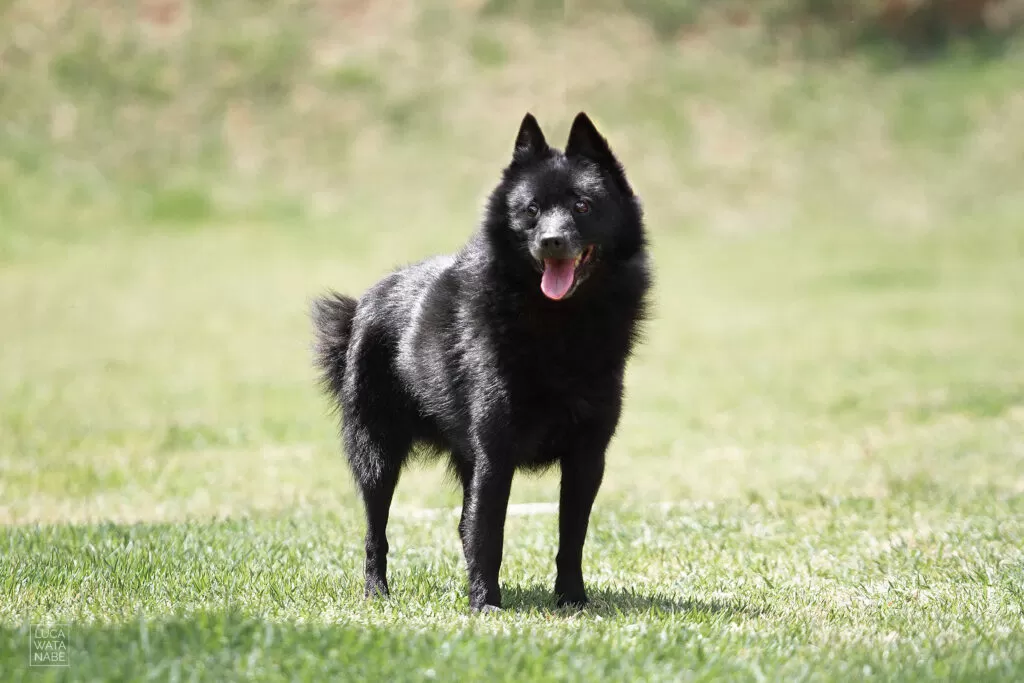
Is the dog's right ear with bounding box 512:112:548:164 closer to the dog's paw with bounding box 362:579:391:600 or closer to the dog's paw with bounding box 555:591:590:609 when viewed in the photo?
the dog's paw with bounding box 555:591:590:609

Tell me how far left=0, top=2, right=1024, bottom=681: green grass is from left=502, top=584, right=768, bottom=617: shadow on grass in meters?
0.03

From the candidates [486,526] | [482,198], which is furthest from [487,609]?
[482,198]

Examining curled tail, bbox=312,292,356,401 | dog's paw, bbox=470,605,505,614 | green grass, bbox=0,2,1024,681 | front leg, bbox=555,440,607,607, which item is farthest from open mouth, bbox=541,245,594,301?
curled tail, bbox=312,292,356,401

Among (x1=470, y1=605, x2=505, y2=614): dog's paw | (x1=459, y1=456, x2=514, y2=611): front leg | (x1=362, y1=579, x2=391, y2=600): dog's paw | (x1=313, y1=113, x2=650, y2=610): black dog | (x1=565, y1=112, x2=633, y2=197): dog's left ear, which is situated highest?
(x1=565, y1=112, x2=633, y2=197): dog's left ear

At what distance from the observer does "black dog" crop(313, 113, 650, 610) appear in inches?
219

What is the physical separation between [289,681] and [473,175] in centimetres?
2771

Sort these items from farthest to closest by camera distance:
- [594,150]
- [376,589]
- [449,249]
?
[449,249] → [376,589] → [594,150]

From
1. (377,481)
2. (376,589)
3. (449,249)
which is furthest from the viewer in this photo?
(449,249)

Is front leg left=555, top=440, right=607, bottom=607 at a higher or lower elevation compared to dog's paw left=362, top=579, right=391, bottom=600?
higher

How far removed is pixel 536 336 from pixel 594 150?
33.3 inches

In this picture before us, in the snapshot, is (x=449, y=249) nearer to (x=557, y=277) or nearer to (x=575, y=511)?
(x=575, y=511)

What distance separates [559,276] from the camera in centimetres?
554

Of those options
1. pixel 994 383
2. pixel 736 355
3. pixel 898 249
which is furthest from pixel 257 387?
pixel 898 249

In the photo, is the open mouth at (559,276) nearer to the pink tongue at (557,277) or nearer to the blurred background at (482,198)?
the pink tongue at (557,277)
